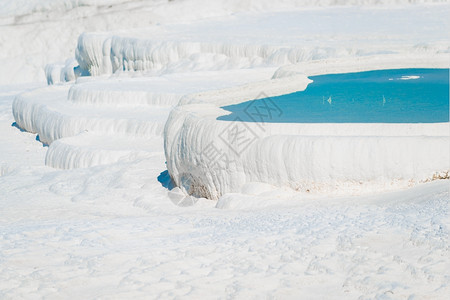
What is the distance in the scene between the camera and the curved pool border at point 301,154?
617cm

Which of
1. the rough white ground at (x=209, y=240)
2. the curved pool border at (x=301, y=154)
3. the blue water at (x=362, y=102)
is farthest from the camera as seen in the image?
the blue water at (x=362, y=102)

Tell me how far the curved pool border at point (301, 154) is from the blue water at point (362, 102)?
0.34 m

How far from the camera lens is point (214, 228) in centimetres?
550

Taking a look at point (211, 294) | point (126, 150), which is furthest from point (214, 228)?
point (126, 150)

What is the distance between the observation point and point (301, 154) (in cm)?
636

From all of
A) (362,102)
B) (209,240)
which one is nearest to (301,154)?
(209,240)

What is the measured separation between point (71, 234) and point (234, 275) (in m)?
1.49

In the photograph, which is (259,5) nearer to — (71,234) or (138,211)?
(138,211)

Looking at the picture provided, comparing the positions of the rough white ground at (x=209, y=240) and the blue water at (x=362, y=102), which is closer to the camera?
the rough white ground at (x=209, y=240)

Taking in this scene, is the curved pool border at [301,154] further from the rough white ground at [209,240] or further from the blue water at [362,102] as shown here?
the blue water at [362,102]

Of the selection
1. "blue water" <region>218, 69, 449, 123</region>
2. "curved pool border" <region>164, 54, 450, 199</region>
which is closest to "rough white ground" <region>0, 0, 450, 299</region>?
"curved pool border" <region>164, 54, 450, 199</region>

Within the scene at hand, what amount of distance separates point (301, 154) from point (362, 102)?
1977 mm

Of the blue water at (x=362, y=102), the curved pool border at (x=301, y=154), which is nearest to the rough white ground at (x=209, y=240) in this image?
the curved pool border at (x=301, y=154)

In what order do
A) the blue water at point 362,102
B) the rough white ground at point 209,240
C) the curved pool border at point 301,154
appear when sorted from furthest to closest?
the blue water at point 362,102, the curved pool border at point 301,154, the rough white ground at point 209,240
